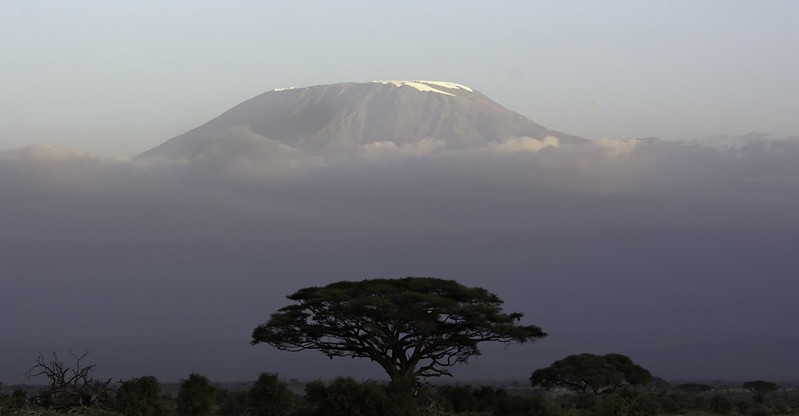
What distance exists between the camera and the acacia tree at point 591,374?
255 feet

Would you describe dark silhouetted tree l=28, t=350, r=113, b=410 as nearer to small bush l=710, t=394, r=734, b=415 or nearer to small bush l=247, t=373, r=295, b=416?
small bush l=247, t=373, r=295, b=416

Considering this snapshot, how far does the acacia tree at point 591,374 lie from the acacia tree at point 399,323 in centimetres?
2252

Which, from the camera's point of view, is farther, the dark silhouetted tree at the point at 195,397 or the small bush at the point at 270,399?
the small bush at the point at 270,399

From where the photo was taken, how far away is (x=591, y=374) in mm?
78438

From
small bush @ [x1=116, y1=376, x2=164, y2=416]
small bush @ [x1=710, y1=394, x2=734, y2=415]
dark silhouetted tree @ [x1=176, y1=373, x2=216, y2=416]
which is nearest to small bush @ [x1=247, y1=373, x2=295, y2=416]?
dark silhouetted tree @ [x1=176, y1=373, x2=216, y2=416]

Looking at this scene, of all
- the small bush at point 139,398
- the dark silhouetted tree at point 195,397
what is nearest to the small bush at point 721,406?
the dark silhouetted tree at point 195,397

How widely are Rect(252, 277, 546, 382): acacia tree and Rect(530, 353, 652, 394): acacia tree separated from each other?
22522 mm

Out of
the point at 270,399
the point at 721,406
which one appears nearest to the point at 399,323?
the point at 270,399

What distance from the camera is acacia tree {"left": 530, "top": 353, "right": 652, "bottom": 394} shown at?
7781 centimetres

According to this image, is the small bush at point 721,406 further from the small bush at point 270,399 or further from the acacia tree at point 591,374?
the small bush at point 270,399

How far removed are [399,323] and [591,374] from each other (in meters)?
28.4

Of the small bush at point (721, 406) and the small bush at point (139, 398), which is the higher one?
the small bush at point (139, 398)

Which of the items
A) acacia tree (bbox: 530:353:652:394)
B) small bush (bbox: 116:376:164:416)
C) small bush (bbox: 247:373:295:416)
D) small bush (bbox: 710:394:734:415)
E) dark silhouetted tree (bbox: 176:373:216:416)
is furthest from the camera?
acacia tree (bbox: 530:353:652:394)

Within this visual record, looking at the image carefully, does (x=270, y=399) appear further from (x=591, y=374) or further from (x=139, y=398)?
(x=591, y=374)
